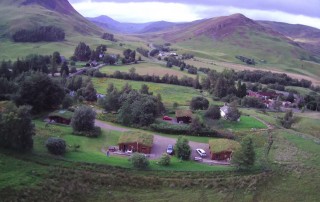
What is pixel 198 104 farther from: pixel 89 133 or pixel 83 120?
pixel 83 120

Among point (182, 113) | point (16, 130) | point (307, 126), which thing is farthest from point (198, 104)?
point (16, 130)

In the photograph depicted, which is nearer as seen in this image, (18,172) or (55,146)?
(18,172)

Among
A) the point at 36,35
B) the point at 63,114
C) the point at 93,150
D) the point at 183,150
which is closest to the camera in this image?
the point at 183,150

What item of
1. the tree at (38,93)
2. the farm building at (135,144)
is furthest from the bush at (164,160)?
the tree at (38,93)

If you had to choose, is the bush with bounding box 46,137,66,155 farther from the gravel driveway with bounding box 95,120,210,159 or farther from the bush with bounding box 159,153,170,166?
the bush with bounding box 159,153,170,166

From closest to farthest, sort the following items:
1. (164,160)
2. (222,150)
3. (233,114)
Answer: (164,160)
(222,150)
(233,114)
